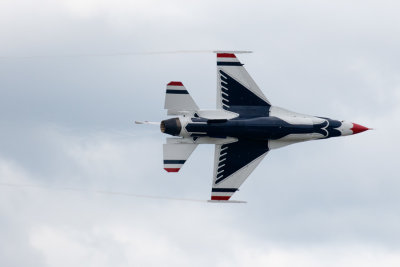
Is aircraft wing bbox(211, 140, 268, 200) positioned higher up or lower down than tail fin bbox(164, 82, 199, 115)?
lower down

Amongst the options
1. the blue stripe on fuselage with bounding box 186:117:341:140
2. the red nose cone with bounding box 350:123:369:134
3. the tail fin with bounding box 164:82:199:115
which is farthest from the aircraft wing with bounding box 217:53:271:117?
the red nose cone with bounding box 350:123:369:134

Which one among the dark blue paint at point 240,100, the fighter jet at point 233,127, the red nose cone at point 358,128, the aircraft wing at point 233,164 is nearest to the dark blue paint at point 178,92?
the fighter jet at point 233,127

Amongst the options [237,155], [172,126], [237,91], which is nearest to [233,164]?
[237,155]

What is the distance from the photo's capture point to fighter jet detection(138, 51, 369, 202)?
328 feet

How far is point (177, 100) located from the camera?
9994cm

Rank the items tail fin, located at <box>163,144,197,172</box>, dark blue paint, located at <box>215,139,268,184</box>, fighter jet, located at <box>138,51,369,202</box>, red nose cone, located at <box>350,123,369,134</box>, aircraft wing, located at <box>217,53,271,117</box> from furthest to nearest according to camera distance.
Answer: red nose cone, located at <box>350,123,369,134</box> → dark blue paint, located at <box>215,139,268,184</box> → aircraft wing, located at <box>217,53,271,117</box> → tail fin, located at <box>163,144,197,172</box> → fighter jet, located at <box>138,51,369,202</box>

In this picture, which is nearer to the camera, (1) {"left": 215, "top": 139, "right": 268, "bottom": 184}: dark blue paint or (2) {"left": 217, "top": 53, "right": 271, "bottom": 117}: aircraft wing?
(2) {"left": 217, "top": 53, "right": 271, "bottom": 117}: aircraft wing

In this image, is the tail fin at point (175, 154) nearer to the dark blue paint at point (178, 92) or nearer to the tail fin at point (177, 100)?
the tail fin at point (177, 100)

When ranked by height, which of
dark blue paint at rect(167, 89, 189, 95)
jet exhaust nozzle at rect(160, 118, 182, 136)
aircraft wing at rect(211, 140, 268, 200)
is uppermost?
dark blue paint at rect(167, 89, 189, 95)

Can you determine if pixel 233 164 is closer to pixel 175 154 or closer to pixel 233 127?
pixel 233 127

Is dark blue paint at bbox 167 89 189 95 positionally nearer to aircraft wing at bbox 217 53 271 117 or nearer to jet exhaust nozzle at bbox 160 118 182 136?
jet exhaust nozzle at bbox 160 118 182 136

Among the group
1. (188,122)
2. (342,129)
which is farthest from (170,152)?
(342,129)

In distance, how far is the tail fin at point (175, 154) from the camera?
10044 centimetres

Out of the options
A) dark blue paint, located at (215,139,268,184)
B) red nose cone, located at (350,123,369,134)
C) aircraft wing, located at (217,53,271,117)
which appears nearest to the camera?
aircraft wing, located at (217,53,271,117)
